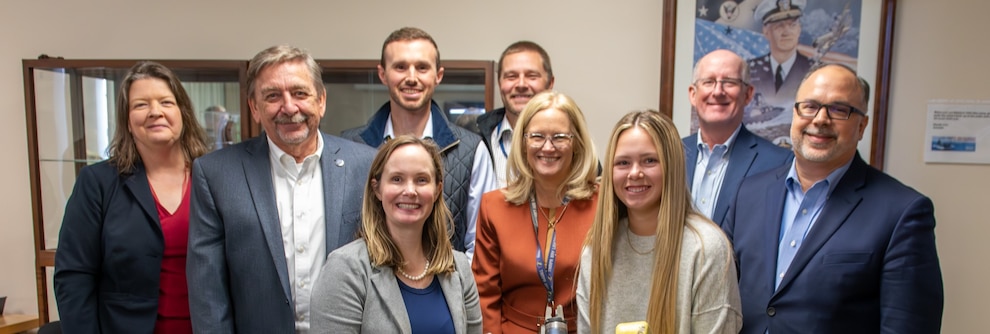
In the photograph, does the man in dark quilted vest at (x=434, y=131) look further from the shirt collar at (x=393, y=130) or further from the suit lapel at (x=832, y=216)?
the suit lapel at (x=832, y=216)

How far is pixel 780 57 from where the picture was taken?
2682 mm

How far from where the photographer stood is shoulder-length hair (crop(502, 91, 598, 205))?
1.91m

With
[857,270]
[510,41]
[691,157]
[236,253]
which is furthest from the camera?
[510,41]

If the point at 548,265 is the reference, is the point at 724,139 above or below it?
above

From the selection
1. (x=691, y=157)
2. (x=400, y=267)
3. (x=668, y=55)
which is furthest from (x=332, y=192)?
(x=668, y=55)

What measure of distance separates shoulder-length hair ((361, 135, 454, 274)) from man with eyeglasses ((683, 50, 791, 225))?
88cm

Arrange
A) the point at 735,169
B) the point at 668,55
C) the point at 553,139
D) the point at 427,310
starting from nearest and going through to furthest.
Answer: the point at 427,310 → the point at 553,139 → the point at 735,169 → the point at 668,55

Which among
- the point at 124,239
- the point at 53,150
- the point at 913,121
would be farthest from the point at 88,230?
the point at 913,121

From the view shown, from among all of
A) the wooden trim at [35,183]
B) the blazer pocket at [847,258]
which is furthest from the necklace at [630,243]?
the wooden trim at [35,183]

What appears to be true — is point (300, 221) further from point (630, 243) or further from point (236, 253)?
point (630, 243)

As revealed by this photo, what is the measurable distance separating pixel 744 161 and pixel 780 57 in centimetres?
89

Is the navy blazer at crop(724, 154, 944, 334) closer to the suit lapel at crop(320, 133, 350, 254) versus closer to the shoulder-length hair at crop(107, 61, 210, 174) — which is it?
the suit lapel at crop(320, 133, 350, 254)

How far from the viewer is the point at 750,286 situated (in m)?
1.70

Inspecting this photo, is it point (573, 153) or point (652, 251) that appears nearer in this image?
point (652, 251)
